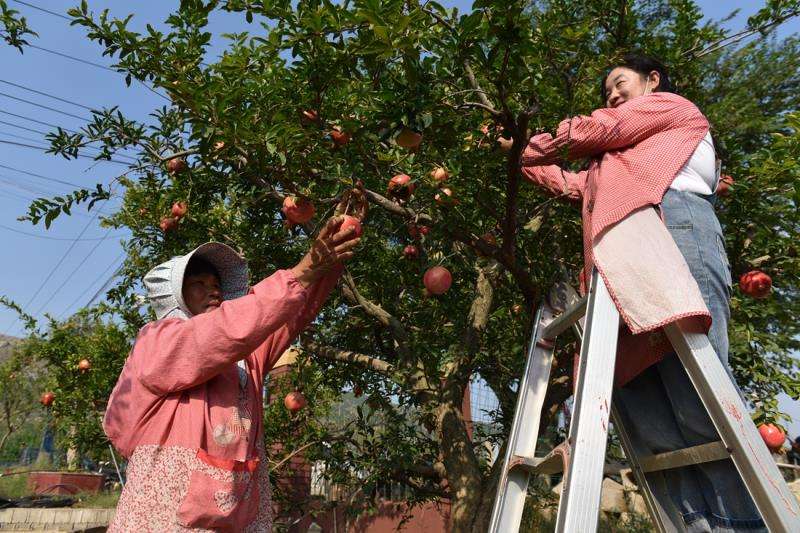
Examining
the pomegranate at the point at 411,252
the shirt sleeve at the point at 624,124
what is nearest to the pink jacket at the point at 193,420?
the shirt sleeve at the point at 624,124

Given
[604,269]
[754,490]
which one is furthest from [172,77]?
[754,490]

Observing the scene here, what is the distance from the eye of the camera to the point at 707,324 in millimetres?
1575

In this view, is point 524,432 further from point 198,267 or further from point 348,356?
point 348,356

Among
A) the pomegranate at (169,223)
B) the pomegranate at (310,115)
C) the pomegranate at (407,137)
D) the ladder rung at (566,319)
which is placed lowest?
the ladder rung at (566,319)

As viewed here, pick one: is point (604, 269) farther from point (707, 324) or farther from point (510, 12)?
point (510, 12)

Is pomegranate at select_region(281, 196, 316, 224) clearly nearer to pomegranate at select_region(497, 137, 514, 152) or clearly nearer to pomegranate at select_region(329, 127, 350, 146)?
pomegranate at select_region(329, 127, 350, 146)

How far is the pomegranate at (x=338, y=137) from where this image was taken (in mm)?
2446

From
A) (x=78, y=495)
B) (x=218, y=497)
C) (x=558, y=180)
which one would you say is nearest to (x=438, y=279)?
(x=558, y=180)

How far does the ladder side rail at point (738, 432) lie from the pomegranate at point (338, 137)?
4.56 ft

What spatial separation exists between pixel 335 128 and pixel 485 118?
0.80m

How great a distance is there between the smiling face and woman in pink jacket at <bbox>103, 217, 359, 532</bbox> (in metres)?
0.11

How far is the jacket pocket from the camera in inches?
57.8

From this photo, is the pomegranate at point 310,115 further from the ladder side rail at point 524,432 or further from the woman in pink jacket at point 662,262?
the ladder side rail at point 524,432

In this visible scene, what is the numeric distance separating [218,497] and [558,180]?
1.57 metres
